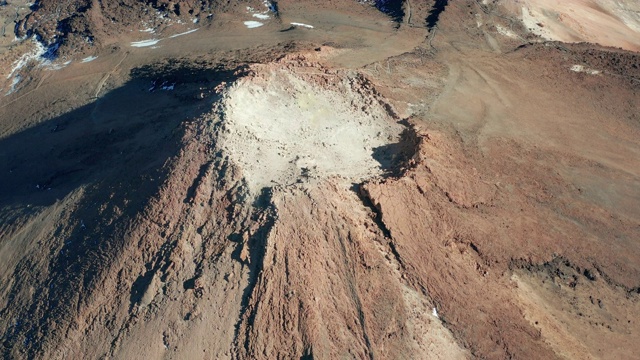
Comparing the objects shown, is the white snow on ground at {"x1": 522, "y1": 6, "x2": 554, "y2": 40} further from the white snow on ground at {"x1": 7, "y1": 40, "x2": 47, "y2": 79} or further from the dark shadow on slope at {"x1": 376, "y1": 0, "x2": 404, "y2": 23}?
the white snow on ground at {"x1": 7, "y1": 40, "x2": 47, "y2": 79}

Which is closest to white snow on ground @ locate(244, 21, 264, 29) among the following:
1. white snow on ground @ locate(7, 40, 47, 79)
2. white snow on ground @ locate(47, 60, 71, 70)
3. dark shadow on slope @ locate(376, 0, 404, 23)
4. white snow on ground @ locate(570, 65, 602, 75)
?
dark shadow on slope @ locate(376, 0, 404, 23)

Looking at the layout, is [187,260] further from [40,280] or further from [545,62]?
[545,62]

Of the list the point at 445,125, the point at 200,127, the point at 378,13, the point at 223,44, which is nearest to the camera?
the point at 200,127

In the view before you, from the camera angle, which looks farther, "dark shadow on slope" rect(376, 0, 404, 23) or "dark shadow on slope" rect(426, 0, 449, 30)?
"dark shadow on slope" rect(376, 0, 404, 23)

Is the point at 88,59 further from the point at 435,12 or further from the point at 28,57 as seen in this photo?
the point at 435,12

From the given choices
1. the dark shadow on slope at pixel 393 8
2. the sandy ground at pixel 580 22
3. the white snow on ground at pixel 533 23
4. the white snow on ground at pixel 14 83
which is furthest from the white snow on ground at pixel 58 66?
the white snow on ground at pixel 533 23

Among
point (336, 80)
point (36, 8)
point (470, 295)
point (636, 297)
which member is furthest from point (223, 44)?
point (636, 297)
